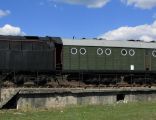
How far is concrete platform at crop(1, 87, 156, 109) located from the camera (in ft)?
91.0

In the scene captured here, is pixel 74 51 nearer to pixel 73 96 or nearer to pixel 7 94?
pixel 73 96

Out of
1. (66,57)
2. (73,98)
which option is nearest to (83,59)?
(66,57)

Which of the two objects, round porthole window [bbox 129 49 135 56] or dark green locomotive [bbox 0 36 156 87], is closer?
dark green locomotive [bbox 0 36 156 87]

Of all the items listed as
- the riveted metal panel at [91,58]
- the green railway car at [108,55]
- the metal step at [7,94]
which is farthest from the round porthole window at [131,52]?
the metal step at [7,94]

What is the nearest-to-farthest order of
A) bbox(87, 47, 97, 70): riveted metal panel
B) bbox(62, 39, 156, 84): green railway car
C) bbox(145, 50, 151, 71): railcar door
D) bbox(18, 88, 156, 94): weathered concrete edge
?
1. bbox(18, 88, 156, 94): weathered concrete edge
2. bbox(62, 39, 156, 84): green railway car
3. bbox(87, 47, 97, 70): riveted metal panel
4. bbox(145, 50, 151, 71): railcar door

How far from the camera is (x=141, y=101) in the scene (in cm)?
3334

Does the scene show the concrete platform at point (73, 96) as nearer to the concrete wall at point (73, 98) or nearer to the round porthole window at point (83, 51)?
the concrete wall at point (73, 98)

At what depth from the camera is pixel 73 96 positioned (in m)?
29.9

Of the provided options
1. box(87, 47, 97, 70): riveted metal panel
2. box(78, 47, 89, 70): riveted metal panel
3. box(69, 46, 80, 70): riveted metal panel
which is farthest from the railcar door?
box(69, 46, 80, 70): riveted metal panel

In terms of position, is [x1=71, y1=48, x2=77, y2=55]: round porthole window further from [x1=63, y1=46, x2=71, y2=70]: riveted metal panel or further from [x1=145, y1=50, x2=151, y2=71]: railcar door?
[x1=145, y1=50, x2=151, y2=71]: railcar door

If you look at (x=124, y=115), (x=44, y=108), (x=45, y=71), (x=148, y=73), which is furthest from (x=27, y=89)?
(x=148, y=73)

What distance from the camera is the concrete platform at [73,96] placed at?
1093 inches

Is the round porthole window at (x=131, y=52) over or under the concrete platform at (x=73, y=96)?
over

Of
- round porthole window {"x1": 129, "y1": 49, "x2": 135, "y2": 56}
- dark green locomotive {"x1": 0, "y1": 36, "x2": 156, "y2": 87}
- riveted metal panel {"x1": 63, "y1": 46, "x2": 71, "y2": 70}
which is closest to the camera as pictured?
dark green locomotive {"x1": 0, "y1": 36, "x2": 156, "y2": 87}
